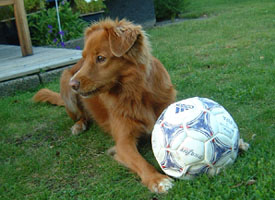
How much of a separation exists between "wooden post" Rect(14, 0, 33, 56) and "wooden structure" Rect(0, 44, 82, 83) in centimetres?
23

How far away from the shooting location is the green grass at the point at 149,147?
2613 mm

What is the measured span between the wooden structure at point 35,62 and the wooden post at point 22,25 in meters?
0.23

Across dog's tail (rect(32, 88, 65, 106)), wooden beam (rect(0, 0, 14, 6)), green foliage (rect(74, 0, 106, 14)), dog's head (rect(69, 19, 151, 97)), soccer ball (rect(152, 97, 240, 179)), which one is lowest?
dog's tail (rect(32, 88, 65, 106))

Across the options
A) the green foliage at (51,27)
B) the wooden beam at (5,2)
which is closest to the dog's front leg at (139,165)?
the wooden beam at (5,2)

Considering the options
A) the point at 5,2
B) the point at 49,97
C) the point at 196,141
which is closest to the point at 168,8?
the point at 5,2

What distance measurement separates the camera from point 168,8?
45.6 ft

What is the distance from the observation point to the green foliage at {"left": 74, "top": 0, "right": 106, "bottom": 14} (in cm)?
1074

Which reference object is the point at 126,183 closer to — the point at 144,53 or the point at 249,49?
the point at 144,53

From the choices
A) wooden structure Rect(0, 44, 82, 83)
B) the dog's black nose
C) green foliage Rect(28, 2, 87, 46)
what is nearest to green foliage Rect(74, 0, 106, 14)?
green foliage Rect(28, 2, 87, 46)

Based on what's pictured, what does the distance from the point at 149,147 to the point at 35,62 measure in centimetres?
420

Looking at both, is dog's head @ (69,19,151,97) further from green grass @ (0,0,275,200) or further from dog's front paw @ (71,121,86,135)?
dog's front paw @ (71,121,86,135)

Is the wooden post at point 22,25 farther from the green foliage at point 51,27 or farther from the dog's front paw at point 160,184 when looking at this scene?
the dog's front paw at point 160,184

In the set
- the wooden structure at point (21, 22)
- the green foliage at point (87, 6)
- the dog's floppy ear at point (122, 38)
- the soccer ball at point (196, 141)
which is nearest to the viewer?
the soccer ball at point (196, 141)

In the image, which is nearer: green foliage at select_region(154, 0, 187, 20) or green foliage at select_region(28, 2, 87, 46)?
green foliage at select_region(28, 2, 87, 46)
